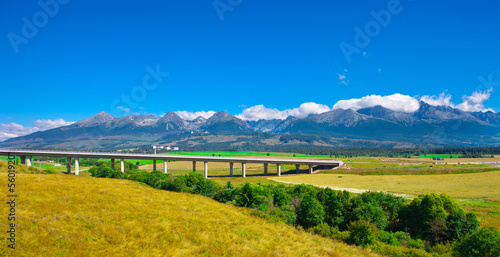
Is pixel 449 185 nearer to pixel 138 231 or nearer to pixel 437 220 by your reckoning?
pixel 437 220

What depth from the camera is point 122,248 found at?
2141 centimetres

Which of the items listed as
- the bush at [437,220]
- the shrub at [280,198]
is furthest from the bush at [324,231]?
the bush at [437,220]

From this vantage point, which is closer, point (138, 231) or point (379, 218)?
point (138, 231)

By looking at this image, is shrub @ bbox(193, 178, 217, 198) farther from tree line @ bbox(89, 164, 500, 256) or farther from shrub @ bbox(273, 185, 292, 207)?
shrub @ bbox(273, 185, 292, 207)

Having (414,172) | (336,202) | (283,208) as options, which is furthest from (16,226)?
(414,172)

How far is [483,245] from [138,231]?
35.4m

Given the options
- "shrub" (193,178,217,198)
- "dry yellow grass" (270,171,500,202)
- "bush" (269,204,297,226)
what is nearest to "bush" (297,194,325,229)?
"bush" (269,204,297,226)

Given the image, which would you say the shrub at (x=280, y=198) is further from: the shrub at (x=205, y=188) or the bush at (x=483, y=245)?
the bush at (x=483, y=245)

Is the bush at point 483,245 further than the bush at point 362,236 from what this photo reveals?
No

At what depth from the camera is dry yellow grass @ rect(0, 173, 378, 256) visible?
21.2 m

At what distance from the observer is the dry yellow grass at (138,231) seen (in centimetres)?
2120

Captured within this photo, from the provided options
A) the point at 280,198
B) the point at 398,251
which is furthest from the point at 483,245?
the point at 280,198

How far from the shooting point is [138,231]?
25391mm

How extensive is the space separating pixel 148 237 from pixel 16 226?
37.9ft
